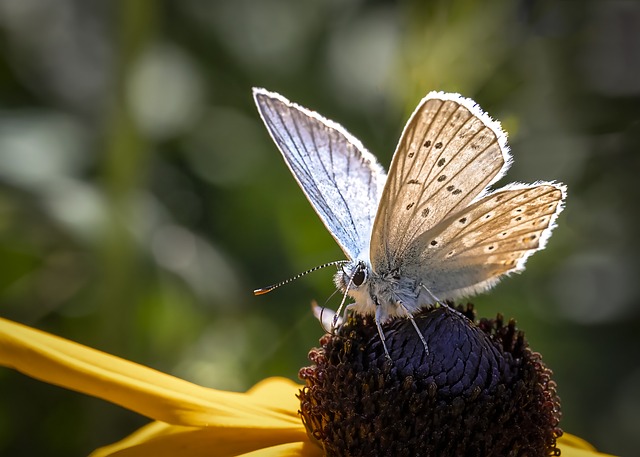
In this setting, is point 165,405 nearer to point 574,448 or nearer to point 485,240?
point 485,240

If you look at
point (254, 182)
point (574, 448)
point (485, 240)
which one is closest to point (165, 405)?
point (485, 240)

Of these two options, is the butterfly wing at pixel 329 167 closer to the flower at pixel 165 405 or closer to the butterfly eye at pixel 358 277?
the butterfly eye at pixel 358 277

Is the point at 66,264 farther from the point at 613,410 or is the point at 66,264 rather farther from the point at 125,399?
the point at 613,410

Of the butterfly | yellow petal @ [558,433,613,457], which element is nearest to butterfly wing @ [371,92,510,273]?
the butterfly

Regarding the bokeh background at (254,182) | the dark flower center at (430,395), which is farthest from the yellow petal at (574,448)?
the bokeh background at (254,182)

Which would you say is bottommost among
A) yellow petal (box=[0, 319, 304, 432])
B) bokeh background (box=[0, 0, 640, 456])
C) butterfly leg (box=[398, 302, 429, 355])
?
butterfly leg (box=[398, 302, 429, 355])

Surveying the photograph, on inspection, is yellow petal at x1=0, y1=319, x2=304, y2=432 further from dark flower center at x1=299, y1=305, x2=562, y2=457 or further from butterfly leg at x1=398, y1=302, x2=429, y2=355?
butterfly leg at x1=398, y1=302, x2=429, y2=355
